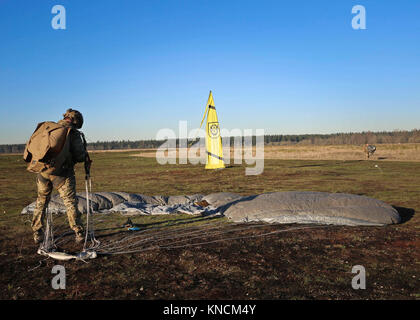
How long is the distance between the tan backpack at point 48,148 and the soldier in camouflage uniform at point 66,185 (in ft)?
0.46

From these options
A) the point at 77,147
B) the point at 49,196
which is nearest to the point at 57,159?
the point at 77,147

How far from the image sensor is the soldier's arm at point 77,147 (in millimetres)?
5859

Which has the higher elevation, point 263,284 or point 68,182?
point 68,182

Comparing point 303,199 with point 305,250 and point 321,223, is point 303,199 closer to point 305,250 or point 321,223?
A: point 321,223

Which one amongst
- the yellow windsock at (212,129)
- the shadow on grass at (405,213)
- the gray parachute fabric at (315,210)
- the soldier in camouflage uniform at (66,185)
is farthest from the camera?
the yellow windsock at (212,129)

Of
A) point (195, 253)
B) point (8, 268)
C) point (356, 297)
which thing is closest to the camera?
point (356, 297)

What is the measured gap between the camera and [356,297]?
13.0 ft

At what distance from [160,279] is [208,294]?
90 cm

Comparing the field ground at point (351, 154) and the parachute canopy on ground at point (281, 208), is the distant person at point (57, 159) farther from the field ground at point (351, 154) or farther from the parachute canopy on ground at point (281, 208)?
the field ground at point (351, 154)

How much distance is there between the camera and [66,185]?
19.3ft

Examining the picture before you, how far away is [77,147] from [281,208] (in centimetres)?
537

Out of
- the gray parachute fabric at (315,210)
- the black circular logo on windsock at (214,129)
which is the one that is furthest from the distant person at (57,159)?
the black circular logo on windsock at (214,129)

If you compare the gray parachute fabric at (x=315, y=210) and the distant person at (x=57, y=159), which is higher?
the distant person at (x=57, y=159)
